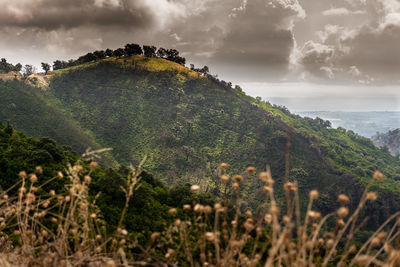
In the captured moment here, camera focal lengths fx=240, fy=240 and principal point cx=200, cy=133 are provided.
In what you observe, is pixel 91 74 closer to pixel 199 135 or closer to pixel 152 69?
pixel 152 69

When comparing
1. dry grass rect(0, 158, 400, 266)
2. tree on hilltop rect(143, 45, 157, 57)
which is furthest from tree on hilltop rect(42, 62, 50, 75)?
dry grass rect(0, 158, 400, 266)

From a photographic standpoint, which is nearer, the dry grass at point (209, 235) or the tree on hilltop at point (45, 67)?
the dry grass at point (209, 235)

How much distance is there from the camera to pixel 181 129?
214ft

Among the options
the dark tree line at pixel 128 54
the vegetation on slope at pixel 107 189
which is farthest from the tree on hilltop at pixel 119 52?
the vegetation on slope at pixel 107 189

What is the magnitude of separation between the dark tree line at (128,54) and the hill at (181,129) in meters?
3.15

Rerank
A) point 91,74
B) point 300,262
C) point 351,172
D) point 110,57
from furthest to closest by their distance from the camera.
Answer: point 110,57
point 91,74
point 351,172
point 300,262

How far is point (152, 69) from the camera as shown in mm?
86812

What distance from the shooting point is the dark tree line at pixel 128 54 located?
92.2 metres

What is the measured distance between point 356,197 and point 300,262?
57.3 m

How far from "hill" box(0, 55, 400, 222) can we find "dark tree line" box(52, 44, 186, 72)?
10.3ft

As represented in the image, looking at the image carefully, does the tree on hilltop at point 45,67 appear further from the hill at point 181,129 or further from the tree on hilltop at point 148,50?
the tree on hilltop at point 148,50

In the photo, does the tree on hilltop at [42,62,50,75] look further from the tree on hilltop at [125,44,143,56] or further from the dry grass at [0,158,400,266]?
the dry grass at [0,158,400,266]

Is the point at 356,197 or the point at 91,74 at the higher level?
the point at 91,74

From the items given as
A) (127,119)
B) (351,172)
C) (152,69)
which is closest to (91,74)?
(152,69)
